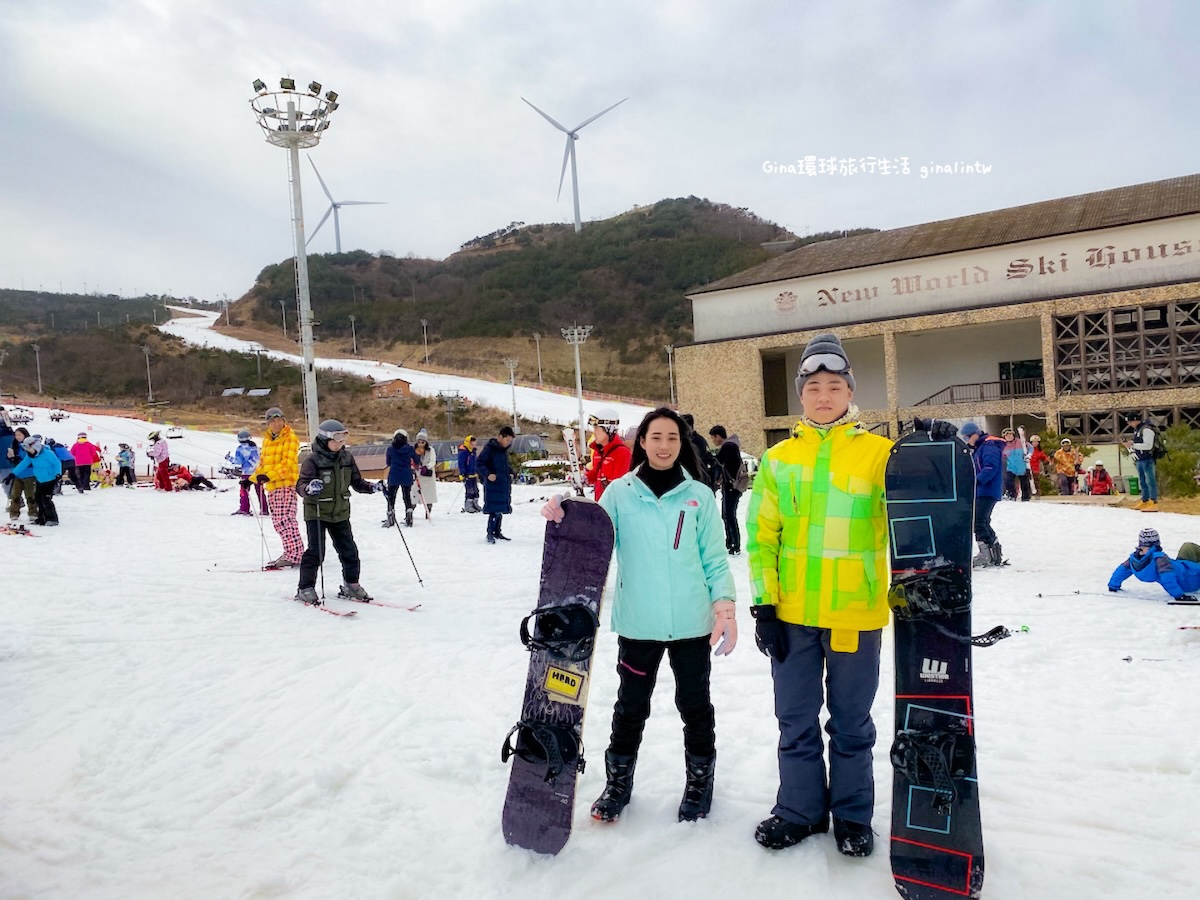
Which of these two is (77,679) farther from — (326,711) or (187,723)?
(326,711)

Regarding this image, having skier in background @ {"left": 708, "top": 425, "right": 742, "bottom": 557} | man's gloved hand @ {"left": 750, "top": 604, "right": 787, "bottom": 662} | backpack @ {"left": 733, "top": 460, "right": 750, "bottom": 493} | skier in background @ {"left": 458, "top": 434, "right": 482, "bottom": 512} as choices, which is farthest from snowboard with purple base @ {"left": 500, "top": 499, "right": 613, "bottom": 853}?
skier in background @ {"left": 458, "top": 434, "right": 482, "bottom": 512}

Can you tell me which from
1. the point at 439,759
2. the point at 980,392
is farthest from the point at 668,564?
the point at 980,392

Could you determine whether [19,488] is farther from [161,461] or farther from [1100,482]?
[1100,482]

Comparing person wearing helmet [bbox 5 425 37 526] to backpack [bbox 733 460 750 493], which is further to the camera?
person wearing helmet [bbox 5 425 37 526]

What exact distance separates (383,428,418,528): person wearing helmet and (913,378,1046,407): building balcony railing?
Result: 2310cm

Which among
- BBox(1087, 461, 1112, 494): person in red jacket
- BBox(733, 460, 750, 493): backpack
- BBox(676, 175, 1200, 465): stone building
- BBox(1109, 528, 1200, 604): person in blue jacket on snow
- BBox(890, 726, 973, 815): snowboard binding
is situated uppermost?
BBox(676, 175, 1200, 465): stone building

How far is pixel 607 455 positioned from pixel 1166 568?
4.93 m

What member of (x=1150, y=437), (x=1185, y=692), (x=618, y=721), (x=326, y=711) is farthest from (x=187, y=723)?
(x=1150, y=437)

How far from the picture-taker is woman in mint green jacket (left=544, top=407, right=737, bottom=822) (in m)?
3.06

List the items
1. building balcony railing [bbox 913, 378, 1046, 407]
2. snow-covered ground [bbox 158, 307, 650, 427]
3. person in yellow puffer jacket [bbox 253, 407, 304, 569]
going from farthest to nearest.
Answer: snow-covered ground [bbox 158, 307, 650, 427] < building balcony railing [bbox 913, 378, 1046, 407] < person in yellow puffer jacket [bbox 253, 407, 304, 569]

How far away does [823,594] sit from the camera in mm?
2771

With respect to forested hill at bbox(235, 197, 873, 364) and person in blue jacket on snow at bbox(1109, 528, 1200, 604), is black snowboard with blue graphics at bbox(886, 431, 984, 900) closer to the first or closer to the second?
person in blue jacket on snow at bbox(1109, 528, 1200, 604)

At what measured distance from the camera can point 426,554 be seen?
1067 cm

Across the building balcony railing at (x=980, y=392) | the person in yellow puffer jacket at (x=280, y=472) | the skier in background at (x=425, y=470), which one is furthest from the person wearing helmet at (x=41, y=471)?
the building balcony railing at (x=980, y=392)
